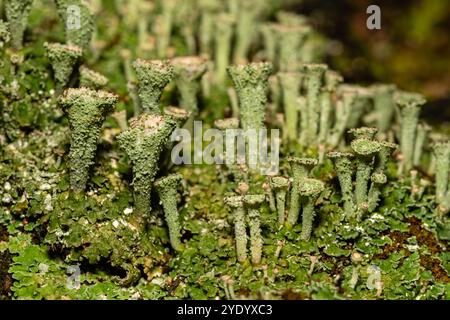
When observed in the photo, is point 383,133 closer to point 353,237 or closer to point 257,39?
point 353,237

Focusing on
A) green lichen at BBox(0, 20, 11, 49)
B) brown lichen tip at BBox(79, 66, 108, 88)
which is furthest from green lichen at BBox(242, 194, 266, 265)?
green lichen at BBox(0, 20, 11, 49)

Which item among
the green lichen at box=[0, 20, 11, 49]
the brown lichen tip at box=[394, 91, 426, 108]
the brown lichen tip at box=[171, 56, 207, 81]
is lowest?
the brown lichen tip at box=[394, 91, 426, 108]

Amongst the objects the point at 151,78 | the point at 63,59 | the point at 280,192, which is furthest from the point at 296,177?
the point at 63,59

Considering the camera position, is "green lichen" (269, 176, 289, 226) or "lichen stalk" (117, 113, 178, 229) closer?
"lichen stalk" (117, 113, 178, 229)

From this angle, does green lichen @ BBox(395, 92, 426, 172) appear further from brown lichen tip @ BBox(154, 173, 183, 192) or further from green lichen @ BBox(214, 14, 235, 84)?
brown lichen tip @ BBox(154, 173, 183, 192)

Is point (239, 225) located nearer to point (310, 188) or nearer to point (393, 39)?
point (310, 188)

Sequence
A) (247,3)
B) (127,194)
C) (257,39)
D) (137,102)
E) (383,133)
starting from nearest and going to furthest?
1. (127,194)
2. (137,102)
3. (383,133)
4. (247,3)
5. (257,39)
